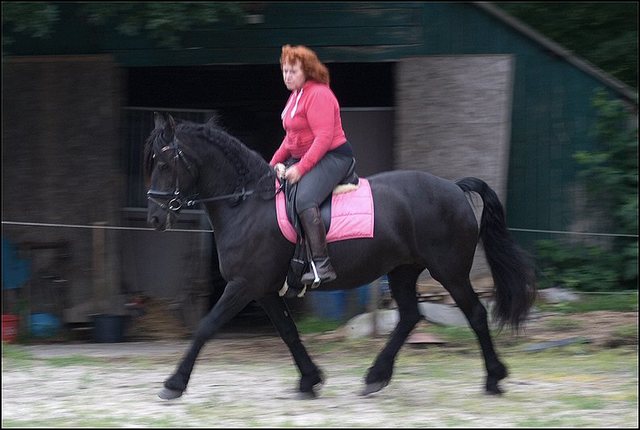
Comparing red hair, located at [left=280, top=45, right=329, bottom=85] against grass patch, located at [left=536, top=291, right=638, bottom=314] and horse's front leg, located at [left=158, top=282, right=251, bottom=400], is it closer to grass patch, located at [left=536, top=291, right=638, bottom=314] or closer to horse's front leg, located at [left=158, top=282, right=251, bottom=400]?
horse's front leg, located at [left=158, top=282, right=251, bottom=400]

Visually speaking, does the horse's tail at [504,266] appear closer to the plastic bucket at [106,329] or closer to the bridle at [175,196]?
the bridle at [175,196]

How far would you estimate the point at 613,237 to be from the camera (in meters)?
12.2

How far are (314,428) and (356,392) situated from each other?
1424 millimetres

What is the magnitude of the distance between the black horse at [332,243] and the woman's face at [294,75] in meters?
0.64

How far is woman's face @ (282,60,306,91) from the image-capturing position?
7453 millimetres

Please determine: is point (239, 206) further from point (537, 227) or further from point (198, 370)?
point (537, 227)

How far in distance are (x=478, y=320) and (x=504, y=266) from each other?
21.4 inches

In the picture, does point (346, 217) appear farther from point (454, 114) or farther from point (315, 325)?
point (454, 114)

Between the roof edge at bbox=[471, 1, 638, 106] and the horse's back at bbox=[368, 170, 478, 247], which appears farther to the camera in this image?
the roof edge at bbox=[471, 1, 638, 106]

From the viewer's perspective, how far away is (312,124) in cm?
743

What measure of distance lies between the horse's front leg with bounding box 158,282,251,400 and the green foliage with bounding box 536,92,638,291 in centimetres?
566

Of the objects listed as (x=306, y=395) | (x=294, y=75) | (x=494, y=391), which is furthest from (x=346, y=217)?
(x=494, y=391)

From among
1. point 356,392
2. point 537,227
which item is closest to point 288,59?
point 356,392

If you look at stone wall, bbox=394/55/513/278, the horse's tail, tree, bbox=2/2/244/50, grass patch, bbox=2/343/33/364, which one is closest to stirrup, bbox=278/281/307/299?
the horse's tail
